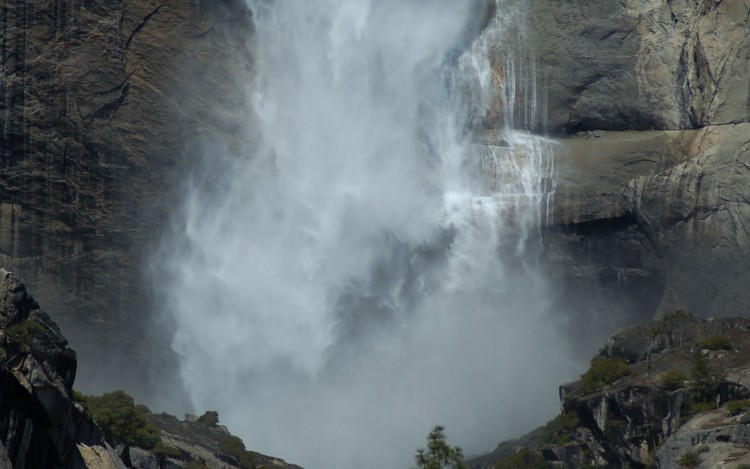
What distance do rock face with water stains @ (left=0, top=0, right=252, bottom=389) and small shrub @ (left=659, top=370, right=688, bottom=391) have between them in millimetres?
33325

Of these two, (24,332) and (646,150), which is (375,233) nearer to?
(646,150)

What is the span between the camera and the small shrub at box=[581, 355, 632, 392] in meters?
70.2

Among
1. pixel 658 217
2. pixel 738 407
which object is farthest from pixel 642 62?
pixel 738 407

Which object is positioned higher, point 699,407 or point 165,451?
point 165,451

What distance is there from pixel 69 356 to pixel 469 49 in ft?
161

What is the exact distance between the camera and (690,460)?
58719 millimetres

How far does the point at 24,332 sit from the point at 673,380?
3051cm

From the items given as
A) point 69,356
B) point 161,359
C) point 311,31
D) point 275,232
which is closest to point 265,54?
point 311,31

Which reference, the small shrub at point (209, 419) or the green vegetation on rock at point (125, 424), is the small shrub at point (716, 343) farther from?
the green vegetation on rock at point (125, 424)

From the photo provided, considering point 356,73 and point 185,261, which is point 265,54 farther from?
point 185,261

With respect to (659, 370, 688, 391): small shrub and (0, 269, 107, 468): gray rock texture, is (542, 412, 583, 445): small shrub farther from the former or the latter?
(0, 269, 107, 468): gray rock texture

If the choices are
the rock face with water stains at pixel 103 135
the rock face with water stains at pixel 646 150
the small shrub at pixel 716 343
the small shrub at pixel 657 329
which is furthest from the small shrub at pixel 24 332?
the rock face with water stains at pixel 646 150

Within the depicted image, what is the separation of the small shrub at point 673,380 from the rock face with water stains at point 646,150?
1711cm

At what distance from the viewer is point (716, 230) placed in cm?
8450
